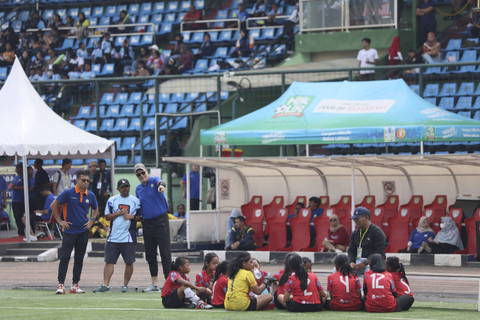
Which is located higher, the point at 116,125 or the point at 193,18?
the point at 193,18

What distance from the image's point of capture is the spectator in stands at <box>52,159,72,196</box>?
88.7 feet

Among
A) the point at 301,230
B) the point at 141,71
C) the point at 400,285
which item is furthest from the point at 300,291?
the point at 141,71

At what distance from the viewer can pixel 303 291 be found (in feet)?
43.5

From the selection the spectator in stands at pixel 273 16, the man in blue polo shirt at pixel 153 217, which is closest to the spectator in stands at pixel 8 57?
the spectator in stands at pixel 273 16

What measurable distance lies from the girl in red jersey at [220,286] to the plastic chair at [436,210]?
8.92 m

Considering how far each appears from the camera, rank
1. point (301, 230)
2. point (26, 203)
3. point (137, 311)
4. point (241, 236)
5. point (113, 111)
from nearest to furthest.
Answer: point (137, 311) → point (301, 230) → point (241, 236) → point (26, 203) → point (113, 111)

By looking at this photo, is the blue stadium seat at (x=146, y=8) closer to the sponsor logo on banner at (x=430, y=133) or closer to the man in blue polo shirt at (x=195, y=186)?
the man in blue polo shirt at (x=195, y=186)

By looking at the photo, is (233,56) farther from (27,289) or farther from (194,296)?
(194,296)

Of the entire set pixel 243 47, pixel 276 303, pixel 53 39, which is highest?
pixel 53 39

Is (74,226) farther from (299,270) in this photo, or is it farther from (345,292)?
(345,292)

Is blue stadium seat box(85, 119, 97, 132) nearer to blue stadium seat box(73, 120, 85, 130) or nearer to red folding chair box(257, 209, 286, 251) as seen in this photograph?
blue stadium seat box(73, 120, 85, 130)

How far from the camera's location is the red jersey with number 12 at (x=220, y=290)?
45.5 feet

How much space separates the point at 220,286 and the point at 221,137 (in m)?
9.68

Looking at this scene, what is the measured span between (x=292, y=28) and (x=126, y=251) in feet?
58.8
